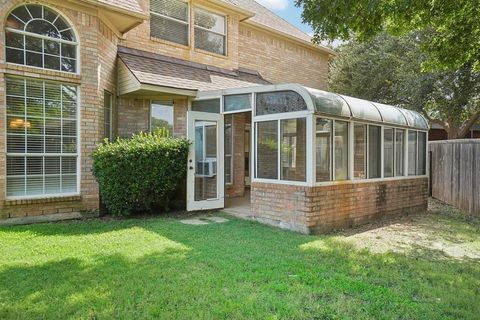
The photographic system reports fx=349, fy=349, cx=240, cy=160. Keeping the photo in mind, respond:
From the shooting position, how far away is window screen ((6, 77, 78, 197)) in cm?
740

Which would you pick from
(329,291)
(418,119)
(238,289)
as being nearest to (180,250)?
(238,289)

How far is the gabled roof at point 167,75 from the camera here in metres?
9.07

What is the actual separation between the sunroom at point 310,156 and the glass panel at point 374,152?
25 mm

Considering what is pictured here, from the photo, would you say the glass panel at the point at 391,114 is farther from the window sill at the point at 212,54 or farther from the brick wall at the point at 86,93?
the brick wall at the point at 86,93

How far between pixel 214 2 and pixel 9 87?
694 cm

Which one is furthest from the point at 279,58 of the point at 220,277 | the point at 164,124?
the point at 220,277

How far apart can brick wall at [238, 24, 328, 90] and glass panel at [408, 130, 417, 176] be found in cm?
614

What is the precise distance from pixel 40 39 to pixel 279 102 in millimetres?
5466

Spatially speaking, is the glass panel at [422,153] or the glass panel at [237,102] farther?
the glass panel at [422,153]

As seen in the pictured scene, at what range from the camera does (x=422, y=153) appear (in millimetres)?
10641

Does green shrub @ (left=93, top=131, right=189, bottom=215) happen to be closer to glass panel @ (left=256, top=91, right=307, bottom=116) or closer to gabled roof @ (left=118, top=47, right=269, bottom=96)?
gabled roof @ (left=118, top=47, right=269, bottom=96)

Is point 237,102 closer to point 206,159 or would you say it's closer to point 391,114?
point 206,159

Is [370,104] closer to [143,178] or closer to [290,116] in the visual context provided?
[290,116]

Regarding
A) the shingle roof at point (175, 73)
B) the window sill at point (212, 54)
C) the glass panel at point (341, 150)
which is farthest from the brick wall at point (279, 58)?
the glass panel at point (341, 150)
